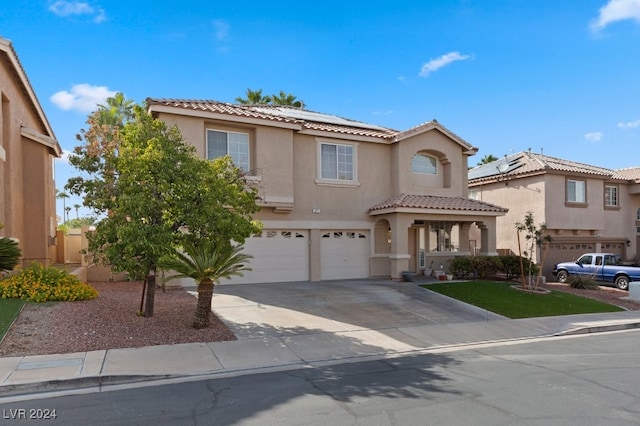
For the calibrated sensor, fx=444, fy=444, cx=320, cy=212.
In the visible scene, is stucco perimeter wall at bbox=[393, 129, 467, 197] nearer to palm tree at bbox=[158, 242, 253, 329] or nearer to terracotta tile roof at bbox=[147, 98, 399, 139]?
terracotta tile roof at bbox=[147, 98, 399, 139]

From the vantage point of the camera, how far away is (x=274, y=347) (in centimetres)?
930

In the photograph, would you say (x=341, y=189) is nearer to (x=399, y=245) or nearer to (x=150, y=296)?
(x=399, y=245)

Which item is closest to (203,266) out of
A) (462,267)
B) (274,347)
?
(274,347)

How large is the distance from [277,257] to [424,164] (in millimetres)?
8598

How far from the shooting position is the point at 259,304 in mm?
13227

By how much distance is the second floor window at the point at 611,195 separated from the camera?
27.2 meters

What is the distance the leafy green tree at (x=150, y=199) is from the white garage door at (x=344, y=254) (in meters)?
8.09

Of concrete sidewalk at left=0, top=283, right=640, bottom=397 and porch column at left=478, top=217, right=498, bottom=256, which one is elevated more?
porch column at left=478, top=217, right=498, bottom=256

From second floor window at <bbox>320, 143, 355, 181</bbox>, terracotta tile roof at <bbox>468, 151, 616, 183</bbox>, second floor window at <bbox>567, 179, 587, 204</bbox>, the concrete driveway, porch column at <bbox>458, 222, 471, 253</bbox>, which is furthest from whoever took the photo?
second floor window at <bbox>567, 179, 587, 204</bbox>

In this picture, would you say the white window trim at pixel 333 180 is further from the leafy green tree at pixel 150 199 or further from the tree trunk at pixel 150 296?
the tree trunk at pixel 150 296

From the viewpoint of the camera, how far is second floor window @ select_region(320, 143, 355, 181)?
18.6 meters

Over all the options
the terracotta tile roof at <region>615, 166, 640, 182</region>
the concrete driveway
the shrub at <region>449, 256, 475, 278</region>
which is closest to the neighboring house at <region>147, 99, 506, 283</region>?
the shrub at <region>449, 256, 475, 278</region>

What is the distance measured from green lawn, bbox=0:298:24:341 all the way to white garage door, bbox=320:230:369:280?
1065 centimetres

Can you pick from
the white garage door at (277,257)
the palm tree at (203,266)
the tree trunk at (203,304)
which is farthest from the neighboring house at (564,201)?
the tree trunk at (203,304)
